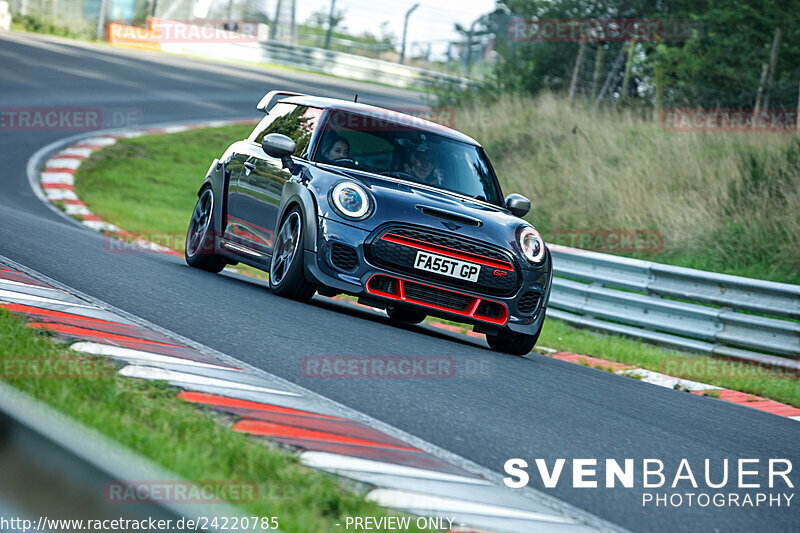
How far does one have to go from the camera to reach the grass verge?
29.8 feet

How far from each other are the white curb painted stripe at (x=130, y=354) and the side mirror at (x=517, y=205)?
3771 millimetres

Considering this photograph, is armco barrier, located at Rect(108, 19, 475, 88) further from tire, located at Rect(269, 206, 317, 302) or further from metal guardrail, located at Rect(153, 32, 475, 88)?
tire, located at Rect(269, 206, 317, 302)

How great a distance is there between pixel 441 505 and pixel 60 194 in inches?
514

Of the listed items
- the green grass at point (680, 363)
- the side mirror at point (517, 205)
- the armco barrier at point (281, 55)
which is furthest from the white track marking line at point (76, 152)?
the armco barrier at point (281, 55)

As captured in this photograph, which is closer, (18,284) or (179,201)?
(18,284)

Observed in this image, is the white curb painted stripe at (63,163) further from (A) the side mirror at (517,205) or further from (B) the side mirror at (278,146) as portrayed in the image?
(A) the side mirror at (517,205)

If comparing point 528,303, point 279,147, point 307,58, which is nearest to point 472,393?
point 528,303

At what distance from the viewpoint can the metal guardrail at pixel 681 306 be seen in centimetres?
964

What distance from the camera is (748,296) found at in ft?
32.5

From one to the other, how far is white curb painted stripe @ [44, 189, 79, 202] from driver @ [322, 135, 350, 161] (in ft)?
26.1

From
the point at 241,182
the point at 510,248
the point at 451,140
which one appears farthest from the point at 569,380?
the point at 241,182

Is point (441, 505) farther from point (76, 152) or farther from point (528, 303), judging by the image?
point (76, 152)

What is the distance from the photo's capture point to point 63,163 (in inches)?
686

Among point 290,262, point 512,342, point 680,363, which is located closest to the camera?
point 290,262
